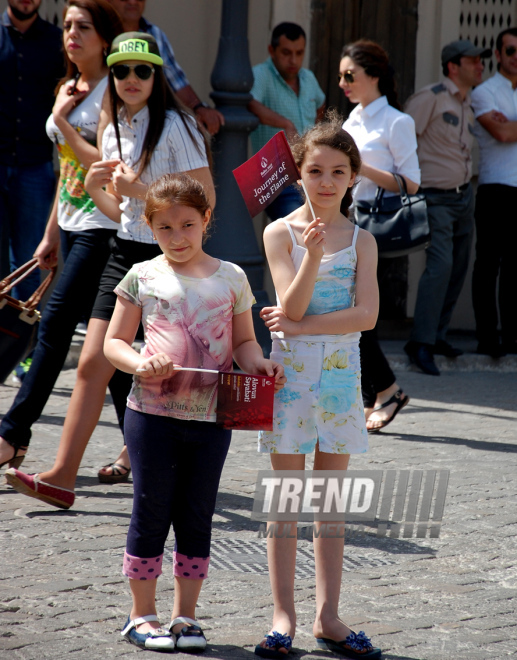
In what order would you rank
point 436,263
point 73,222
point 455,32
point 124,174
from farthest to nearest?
point 455,32
point 436,263
point 73,222
point 124,174

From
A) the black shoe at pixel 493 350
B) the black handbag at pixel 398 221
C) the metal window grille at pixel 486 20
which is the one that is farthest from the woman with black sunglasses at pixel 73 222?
the metal window grille at pixel 486 20

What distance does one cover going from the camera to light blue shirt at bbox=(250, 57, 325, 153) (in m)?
8.14

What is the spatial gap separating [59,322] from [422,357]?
407cm

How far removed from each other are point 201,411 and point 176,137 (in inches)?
64.2

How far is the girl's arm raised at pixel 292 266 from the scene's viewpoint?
10.2 feet

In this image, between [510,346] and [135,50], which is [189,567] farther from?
[510,346]

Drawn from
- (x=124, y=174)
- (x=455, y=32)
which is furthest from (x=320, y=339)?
(x=455, y=32)

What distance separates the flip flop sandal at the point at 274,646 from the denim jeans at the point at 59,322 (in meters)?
1.95

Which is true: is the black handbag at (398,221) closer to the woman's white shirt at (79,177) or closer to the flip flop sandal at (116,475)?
the woman's white shirt at (79,177)

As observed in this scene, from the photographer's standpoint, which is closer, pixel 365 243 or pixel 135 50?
pixel 365 243

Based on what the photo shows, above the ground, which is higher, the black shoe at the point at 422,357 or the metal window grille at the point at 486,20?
the metal window grille at the point at 486,20

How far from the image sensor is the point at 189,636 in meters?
3.06

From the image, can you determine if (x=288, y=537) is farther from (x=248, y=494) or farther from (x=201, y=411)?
(x=248, y=494)

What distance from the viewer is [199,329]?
3111 mm
